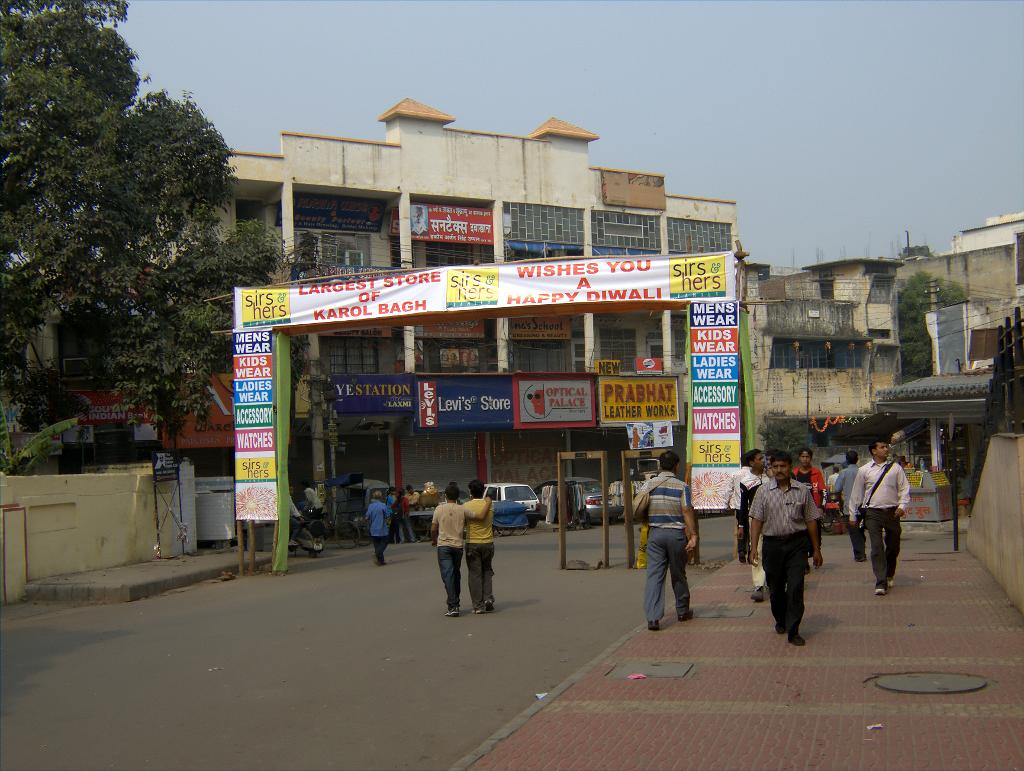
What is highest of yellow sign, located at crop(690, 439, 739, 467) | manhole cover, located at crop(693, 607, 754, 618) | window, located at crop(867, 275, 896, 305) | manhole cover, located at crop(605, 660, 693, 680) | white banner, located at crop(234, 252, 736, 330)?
window, located at crop(867, 275, 896, 305)

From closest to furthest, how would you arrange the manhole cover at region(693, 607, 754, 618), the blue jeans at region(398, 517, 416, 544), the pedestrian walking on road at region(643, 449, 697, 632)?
the pedestrian walking on road at region(643, 449, 697, 632) < the manhole cover at region(693, 607, 754, 618) < the blue jeans at region(398, 517, 416, 544)

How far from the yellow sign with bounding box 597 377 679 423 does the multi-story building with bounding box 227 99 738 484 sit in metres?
0.79

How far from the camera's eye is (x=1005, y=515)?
35.8ft

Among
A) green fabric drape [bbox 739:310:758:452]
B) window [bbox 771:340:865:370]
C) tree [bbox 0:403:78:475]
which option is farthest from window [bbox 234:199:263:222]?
green fabric drape [bbox 739:310:758:452]

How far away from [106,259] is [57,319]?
7512mm

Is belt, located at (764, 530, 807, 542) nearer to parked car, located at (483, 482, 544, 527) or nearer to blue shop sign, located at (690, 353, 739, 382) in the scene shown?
blue shop sign, located at (690, 353, 739, 382)

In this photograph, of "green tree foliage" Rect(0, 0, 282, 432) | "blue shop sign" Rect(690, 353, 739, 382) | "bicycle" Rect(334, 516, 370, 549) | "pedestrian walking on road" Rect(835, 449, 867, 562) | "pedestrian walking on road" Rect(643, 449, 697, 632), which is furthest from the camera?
"bicycle" Rect(334, 516, 370, 549)

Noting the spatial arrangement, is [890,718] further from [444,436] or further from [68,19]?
[444,436]

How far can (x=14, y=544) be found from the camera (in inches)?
621

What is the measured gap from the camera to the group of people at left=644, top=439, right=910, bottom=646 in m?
9.33

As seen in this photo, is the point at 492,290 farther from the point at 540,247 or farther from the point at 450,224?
the point at 540,247

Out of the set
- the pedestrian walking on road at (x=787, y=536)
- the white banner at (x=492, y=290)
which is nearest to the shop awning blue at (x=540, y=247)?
the white banner at (x=492, y=290)

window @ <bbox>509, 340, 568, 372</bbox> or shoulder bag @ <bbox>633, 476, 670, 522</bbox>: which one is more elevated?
window @ <bbox>509, 340, 568, 372</bbox>

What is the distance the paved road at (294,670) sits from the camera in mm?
6973
